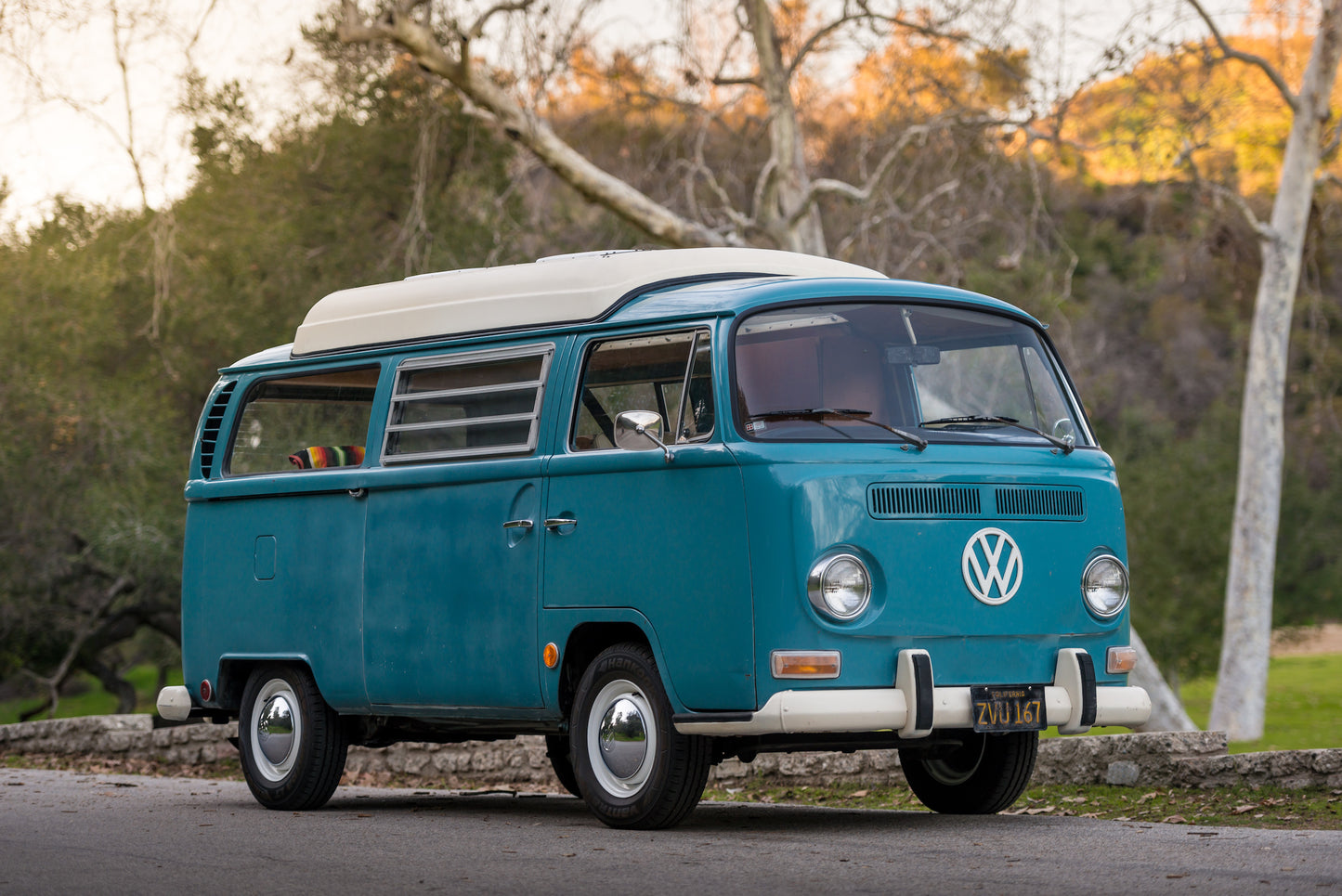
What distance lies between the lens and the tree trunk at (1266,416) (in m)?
21.6

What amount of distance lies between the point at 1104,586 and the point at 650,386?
91.2 inches

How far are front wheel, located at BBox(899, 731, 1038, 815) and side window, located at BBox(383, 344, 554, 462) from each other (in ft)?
8.27

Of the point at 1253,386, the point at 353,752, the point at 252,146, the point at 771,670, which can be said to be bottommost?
the point at 353,752

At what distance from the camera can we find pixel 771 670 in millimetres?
7430

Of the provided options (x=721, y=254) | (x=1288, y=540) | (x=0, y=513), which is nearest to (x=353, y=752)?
(x=721, y=254)

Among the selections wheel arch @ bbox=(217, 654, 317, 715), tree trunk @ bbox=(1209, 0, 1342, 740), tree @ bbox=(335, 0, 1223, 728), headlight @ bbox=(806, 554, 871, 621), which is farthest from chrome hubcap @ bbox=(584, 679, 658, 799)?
tree trunk @ bbox=(1209, 0, 1342, 740)

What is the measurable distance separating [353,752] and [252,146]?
46.8 ft

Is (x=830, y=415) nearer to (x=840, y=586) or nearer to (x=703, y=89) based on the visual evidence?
(x=840, y=586)

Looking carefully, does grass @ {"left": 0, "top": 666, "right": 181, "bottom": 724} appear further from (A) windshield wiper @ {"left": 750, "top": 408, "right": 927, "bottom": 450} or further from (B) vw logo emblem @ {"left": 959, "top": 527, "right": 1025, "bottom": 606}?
(B) vw logo emblem @ {"left": 959, "top": 527, "right": 1025, "bottom": 606}

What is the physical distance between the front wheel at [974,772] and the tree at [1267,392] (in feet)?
43.4

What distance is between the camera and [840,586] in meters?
7.54

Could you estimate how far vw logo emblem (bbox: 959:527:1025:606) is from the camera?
7.84 metres

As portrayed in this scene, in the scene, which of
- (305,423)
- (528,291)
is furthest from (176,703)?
(528,291)

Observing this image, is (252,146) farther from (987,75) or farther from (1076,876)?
(1076,876)
